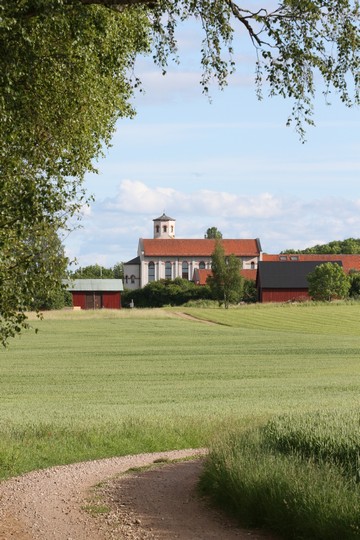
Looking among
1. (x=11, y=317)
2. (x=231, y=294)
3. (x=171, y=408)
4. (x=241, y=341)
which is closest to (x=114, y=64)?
(x=11, y=317)

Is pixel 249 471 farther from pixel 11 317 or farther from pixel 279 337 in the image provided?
pixel 279 337

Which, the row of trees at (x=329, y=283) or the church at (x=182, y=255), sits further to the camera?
the church at (x=182, y=255)

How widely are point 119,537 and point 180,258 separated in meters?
167

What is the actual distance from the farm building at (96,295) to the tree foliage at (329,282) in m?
26.0

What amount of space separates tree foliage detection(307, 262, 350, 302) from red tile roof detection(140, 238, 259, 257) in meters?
63.5

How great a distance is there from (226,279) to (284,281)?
13.1 m

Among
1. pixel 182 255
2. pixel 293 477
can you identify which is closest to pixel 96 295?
pixel 182 255

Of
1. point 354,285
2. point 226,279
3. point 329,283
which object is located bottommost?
point 354,285

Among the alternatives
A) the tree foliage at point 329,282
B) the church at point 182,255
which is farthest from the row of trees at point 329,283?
the church at point 182,255

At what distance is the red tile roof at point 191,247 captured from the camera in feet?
573

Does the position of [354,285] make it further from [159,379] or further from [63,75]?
[63,75]

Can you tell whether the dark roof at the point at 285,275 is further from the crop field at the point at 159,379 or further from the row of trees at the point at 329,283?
the crop field at the point at 159,379

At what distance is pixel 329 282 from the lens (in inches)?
4232

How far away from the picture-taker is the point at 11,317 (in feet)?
45.6
